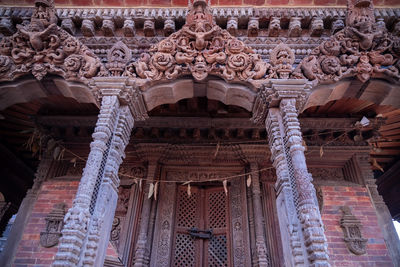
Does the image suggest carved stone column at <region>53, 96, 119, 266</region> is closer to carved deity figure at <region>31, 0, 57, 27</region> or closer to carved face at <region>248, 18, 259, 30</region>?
carved deity figure at <region>31, 0, 57, 27</region>

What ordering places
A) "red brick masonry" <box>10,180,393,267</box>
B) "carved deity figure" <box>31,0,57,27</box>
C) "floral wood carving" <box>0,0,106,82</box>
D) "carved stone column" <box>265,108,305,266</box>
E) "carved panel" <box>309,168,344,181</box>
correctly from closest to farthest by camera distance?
"carved stone column" <box>265,108,305,266</box>, "floral wood carving" <box>0,0,106,82</box>, "carved deity figure" <box>31,0,57,27</box>, "red brick masonry" <box>10,180,393,267</box>, "carved panel" <box>309,168,344,181</box>

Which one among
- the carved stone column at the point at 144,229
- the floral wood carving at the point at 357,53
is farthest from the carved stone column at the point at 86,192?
the floral wood carving at the point at 357,53

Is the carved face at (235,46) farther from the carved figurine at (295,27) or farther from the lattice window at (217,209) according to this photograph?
the lattice window at (217,209)

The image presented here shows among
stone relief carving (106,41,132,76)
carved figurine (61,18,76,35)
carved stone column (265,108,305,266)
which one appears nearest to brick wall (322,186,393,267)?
carved stone column (265,108,305,266)

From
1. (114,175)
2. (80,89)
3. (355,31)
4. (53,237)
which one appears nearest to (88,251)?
(114,175)

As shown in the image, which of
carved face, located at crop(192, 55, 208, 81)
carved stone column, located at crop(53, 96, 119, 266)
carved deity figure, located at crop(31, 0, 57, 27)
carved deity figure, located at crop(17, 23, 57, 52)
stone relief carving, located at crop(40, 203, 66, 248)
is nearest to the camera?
carved stone column, located at crop(53, 96, 119, 266)

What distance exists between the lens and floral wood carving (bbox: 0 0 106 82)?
14.0 feet

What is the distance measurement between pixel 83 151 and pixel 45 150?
2.80ft

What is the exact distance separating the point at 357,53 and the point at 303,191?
2536 mm

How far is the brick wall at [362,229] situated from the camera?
5039mm

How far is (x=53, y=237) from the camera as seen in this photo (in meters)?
5.35

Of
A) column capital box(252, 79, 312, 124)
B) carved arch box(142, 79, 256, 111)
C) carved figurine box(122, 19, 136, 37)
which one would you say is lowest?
column capital box(252, 79, 312, 124)

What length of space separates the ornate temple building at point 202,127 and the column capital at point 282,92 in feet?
0.06

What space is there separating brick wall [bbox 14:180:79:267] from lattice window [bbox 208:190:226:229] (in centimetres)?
284
